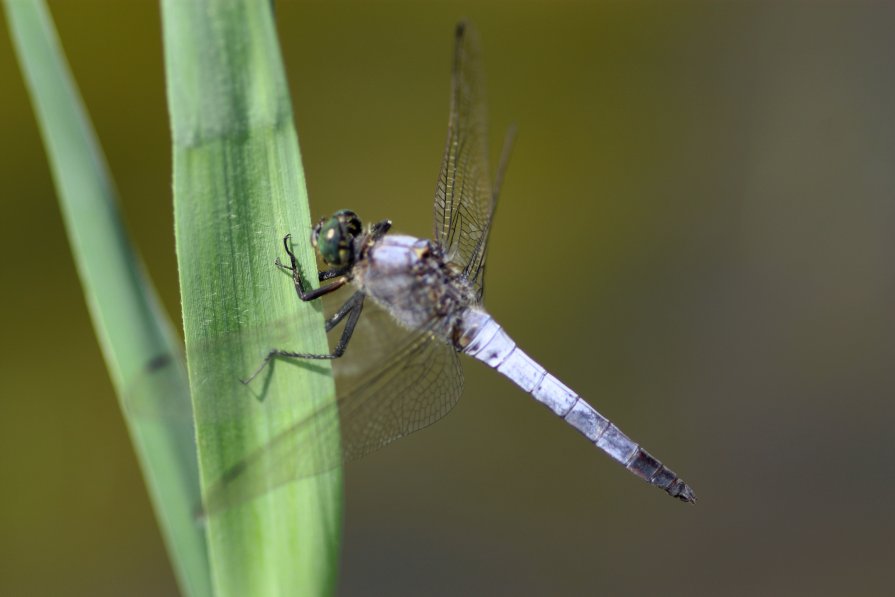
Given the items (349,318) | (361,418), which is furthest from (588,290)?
(361,418)

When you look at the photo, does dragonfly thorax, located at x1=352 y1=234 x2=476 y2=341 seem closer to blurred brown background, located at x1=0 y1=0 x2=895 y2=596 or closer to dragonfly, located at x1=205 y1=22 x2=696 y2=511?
dragonfly, located at x1=205 y1=22 x2=696 y2=511

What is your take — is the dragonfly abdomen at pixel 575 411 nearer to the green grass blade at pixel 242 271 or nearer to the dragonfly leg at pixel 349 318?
the dragonfly leg at pixel 349 318

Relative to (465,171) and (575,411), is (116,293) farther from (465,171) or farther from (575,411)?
(575,411)

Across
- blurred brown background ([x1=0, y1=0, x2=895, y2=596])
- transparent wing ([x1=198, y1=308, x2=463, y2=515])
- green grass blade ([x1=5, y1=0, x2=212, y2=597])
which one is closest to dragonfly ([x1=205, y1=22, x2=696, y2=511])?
transparent wing ([x1=198, y1=308, x2=463, y2=515])

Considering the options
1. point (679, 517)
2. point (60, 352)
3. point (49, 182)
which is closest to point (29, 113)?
point (49, 182)

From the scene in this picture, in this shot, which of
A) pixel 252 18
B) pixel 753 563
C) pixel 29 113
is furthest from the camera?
pixel 753 563

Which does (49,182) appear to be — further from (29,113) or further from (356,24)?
(356,24)
